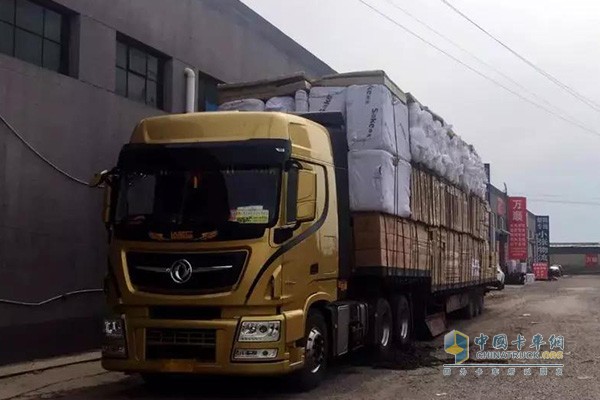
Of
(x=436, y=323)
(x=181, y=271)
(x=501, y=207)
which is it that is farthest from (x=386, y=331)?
(x=501, y=207)

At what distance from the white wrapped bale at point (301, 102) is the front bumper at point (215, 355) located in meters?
4.29

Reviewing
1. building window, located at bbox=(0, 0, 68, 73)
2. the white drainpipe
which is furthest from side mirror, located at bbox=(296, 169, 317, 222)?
the white drainpipe

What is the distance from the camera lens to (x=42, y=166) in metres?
12.1

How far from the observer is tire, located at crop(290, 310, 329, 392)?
8.84 m

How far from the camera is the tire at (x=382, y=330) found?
1125 cm

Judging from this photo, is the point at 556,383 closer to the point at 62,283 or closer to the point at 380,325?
the point at 380,325

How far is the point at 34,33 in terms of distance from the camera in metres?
12.4

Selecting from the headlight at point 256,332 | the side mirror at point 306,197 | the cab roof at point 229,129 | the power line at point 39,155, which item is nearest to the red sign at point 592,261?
the power line at point 39,155

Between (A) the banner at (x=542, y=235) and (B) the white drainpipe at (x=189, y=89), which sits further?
(A) the banner at (x=542, y=235)

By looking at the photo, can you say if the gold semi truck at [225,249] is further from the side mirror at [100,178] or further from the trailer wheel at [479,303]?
the trailer wheel at [479,303]

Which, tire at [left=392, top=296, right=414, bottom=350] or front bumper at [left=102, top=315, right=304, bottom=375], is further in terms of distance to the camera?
tire at [left=392, top=296, right=414, bottom=350]

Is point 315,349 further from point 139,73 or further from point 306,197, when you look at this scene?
point 139,73

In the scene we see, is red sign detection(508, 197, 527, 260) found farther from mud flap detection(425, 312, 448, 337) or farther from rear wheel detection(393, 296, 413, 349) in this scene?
rear wheel detection(393, 296, 413, 349)

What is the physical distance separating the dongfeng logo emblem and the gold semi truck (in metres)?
0.01
